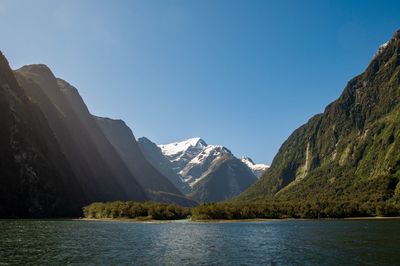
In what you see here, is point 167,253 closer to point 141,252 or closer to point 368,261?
point 141,252

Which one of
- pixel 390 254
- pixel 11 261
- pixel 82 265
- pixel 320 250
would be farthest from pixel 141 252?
pixel 390 254

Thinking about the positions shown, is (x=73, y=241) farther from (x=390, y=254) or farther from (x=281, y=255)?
(x=390, y=254)

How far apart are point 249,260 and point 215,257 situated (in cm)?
786

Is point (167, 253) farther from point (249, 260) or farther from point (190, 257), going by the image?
point (249, 260)

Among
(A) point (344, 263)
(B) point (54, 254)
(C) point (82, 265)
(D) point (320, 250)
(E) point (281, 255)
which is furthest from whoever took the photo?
(D) point (320, 250)

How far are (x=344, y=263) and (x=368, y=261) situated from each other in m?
5.15

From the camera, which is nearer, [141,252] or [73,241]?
[141,252]

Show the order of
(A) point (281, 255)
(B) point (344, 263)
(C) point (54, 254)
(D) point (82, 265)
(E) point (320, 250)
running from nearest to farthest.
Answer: (D) point (82, 265) < (B) point (344, 263) < (C) point (54, 254) < (A) point (281, 255) < (E) point (320, 250)

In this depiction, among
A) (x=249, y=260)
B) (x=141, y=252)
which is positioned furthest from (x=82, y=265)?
(x=249, y=260)

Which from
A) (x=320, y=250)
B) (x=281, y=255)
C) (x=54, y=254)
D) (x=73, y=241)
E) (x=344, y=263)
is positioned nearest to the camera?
(x=344, y=263)

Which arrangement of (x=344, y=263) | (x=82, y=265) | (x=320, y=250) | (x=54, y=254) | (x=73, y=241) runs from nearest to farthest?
1. (x=82, y=265)
2. (x=344, y=263)
3. (x=54, y=254)
4. (x=320, y=250)
5. (x=73, y=241)

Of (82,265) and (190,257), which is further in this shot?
(190,257)

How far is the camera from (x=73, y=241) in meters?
113

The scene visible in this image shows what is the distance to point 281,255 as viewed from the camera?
9112cm
